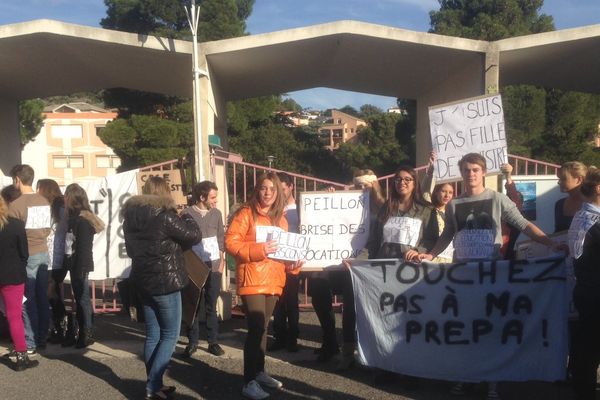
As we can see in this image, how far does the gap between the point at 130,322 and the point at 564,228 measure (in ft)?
17.7

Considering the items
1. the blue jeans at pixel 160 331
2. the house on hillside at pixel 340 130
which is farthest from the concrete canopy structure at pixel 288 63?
the house on hillside at pixel 340 130

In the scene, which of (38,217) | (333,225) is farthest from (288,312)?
(38,217)

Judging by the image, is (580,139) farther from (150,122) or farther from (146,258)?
(146,258)

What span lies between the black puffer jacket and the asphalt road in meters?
1.08

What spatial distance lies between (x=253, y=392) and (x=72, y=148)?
193 ft

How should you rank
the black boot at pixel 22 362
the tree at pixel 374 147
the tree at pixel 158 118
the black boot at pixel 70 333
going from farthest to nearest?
the tree at pixel 374 147 < the tree at pixel 158 118 < the black boot at pixel 70 333 < the black boot at pixel 22 362

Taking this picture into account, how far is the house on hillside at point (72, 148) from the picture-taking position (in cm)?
5881

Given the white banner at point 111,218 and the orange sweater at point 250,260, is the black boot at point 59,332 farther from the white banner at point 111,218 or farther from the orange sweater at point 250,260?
the orange sweater at point 250,260

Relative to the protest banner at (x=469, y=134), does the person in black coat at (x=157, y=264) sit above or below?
below

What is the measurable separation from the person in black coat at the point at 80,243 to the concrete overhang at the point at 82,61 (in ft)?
9.09

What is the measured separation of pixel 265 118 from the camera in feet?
119

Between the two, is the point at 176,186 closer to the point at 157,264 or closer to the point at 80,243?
the point at 80,243

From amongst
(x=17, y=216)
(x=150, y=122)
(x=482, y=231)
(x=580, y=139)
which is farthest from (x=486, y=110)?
(x=150, y=122)

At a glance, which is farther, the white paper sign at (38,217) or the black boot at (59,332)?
the black boot at (59,332)
